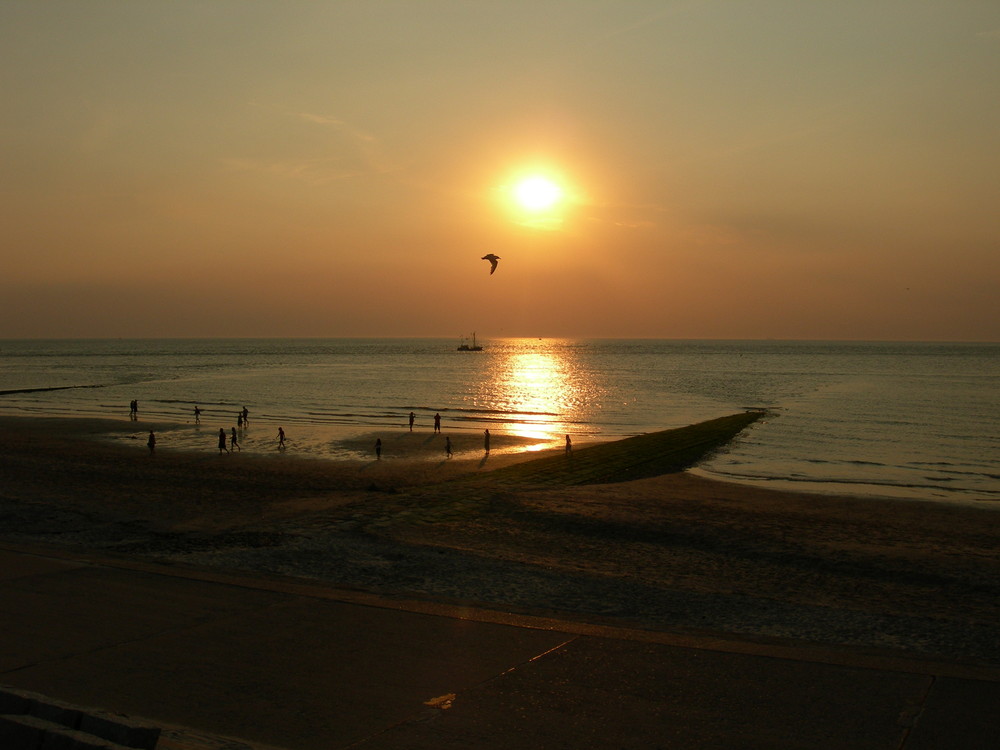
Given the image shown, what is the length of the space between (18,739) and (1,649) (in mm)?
3994

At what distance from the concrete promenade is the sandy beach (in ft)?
4.89

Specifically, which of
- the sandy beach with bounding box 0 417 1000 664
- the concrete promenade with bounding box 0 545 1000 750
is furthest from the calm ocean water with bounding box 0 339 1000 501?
the concrete promenade with bounding box 0 545 1000 750

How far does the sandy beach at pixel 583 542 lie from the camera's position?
12.4 meters

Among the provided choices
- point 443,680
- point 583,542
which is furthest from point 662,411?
point 443,680

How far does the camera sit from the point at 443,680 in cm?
852

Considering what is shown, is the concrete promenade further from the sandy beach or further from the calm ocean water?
the calm ocean water

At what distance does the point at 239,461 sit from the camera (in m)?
33.3

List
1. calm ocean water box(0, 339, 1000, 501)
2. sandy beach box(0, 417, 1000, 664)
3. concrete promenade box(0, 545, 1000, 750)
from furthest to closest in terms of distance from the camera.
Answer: calm ocean water box(0, 339, 1000, 501), sandy beach box(0, 417, 1000, 664), concrete promenade box(0, 545, 1000, 750)

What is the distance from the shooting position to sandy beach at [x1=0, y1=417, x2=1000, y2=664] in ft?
40.7

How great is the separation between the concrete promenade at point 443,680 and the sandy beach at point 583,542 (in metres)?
1.49

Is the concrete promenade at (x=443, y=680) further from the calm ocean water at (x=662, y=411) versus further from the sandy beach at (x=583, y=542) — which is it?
the calm ocean water at (x=662, y=411)

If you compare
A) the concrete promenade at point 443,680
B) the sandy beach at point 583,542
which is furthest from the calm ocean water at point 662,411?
the concrete promenade at point 443,680

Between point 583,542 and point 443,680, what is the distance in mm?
9721

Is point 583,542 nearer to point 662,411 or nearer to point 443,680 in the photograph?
point 443,680
